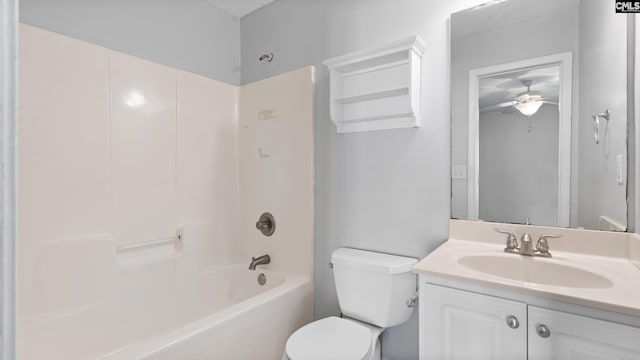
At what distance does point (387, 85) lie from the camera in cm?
166

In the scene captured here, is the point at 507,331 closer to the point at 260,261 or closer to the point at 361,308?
the point at 361,308

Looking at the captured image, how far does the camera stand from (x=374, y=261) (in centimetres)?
159

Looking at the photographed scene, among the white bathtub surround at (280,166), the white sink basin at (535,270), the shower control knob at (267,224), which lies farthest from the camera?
the shower control knob at (267,224)

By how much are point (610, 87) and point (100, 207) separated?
2455 millimetres

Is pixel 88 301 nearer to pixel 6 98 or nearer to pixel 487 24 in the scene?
pixel 6 98

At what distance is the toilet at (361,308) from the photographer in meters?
1.37

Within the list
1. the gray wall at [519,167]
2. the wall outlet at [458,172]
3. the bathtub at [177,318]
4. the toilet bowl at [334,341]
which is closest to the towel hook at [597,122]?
the gray wall at [519,167]

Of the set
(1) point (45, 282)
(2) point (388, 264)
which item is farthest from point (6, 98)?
(1) point (45, 282)

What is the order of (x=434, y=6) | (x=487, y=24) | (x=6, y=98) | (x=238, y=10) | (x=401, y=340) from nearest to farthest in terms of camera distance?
1. (x=6, y=98)
2. (x=487, y=24)
3. (x=434, y=6)
4. (x=401, y=340)
5. (x=238, y=10)

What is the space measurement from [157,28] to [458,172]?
2.07 metres

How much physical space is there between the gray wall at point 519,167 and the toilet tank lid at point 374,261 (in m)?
0.44

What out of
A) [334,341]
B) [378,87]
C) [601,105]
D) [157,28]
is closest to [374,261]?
[334,341]

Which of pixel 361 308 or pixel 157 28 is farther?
pixel 157 28

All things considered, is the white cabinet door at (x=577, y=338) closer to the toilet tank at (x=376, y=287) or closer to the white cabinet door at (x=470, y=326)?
the white cabinet door at (x=470, y=326)
